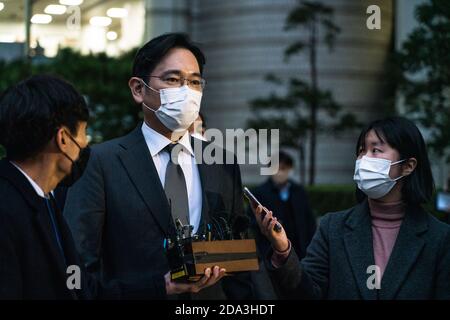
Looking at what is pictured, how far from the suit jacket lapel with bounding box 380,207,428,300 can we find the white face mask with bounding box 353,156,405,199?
0.18 meters

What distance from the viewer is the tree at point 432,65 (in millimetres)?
9281

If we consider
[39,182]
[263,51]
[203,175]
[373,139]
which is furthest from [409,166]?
[263,51]

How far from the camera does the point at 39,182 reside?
2654mm

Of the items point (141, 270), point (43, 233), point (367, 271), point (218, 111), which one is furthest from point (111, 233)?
point (218, 111)

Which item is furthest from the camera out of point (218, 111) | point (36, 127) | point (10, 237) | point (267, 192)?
point (218, 111)

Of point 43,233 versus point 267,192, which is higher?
point 43,233

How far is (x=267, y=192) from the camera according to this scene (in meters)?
8.91

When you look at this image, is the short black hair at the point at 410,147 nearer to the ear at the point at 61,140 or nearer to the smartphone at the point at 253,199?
the smartphone at the point at 253,199

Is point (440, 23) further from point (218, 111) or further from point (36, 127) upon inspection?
point (218, 111)

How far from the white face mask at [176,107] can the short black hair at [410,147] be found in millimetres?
807

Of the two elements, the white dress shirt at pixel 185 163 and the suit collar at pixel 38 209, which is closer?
the suit collar at pixel 38 209

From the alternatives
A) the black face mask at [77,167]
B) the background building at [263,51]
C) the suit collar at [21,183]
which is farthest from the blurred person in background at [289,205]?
the background building at [263,51]

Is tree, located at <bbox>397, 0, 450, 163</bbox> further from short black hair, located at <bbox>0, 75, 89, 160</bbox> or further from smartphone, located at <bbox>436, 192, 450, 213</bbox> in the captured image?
short black hair, located at <bbox>0, 75, 89, 160</bbox>
